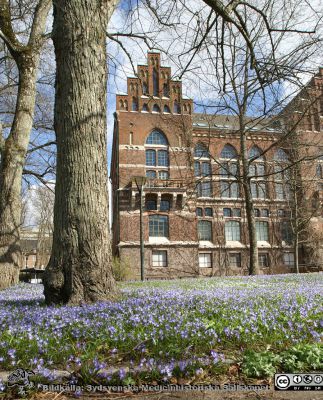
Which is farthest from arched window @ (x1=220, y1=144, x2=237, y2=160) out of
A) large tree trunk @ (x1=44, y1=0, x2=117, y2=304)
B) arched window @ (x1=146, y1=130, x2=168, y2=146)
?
large tree trunk @ (x1=44, y1=0, x2=117, y2=304)

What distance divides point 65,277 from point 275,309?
8.28 ft

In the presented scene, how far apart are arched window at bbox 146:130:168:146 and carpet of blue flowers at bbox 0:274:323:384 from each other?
3119 cm

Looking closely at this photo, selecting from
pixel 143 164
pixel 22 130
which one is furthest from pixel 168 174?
pixel 22 130

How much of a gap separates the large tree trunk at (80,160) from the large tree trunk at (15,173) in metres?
5.42

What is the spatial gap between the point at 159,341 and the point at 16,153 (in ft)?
30.1

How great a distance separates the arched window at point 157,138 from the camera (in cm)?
3425

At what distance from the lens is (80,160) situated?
14.9ft

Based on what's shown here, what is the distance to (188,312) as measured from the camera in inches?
140

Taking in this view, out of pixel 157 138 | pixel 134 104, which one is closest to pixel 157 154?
pixel 157 138

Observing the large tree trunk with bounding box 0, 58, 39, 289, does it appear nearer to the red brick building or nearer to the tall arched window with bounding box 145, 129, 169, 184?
the red brick building

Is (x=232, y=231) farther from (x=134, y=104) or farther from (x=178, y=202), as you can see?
(x=134, y=104)

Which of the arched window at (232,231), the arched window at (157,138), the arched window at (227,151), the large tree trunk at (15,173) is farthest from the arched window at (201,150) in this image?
the arched window at (232,231)

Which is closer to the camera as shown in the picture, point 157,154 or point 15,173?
point 15,173

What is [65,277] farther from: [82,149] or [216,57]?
[216,57]
